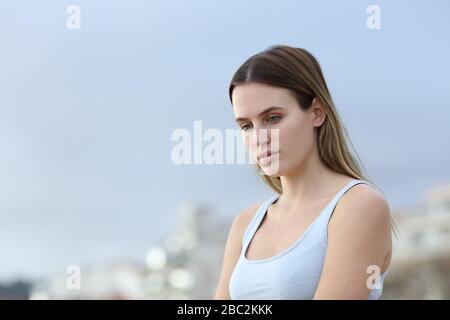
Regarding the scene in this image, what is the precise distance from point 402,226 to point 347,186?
3733cm

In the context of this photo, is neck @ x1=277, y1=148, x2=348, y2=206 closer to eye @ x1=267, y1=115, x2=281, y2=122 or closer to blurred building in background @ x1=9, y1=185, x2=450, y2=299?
eye @ x1=267, y1=115, x2=281, y2=122

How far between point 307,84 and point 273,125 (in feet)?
0.39

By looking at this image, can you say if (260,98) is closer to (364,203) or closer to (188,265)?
(364,203)

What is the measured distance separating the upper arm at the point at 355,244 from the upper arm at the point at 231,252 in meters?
0.32

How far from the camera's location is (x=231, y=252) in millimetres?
1646

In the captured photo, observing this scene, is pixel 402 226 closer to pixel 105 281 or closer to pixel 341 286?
pixel 105 281

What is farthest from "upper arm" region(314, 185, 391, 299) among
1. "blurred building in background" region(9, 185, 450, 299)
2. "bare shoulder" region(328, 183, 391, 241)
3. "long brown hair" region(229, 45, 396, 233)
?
"blurred building in background" region(9, 185, 450, 299)

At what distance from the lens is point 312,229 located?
139 centimetres

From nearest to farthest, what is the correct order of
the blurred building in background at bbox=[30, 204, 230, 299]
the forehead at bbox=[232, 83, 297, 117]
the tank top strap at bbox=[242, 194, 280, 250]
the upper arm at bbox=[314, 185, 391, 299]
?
the upper arm at bbox=[314, 185, 391, 299]
the forehead at bbox=[232, 83, 297, 117]
the tank top strap at bbox=[242, 194, 280, 250]
the blurred building in background at bbox=[30, 204, 230, 299]

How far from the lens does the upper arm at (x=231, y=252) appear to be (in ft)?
5.32

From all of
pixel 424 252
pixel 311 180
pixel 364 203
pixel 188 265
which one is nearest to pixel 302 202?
pixel 311 180

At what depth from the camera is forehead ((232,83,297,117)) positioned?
143 cm

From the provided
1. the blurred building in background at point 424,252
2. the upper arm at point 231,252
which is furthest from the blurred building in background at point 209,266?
the upper arm at point 231,252
